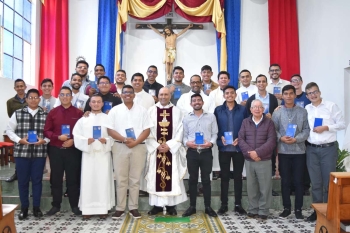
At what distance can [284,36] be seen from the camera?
26.5 ft

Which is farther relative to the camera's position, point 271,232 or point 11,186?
point 11,186

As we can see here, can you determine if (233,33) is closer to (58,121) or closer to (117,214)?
(58,121)

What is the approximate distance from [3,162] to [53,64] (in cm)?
266

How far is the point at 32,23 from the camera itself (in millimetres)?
7902

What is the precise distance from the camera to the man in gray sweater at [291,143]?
407cm

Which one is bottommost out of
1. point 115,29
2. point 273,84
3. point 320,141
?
point 320,141

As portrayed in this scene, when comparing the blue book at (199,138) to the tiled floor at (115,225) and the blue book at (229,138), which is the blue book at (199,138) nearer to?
the blue book at (229,138)

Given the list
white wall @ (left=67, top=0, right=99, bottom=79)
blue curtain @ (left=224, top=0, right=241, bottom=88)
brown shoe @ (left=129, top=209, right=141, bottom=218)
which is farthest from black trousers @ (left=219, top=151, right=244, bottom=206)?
white wall @ (left=67, top=0, right=99, bottom=79)

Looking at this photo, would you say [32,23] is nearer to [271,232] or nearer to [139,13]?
[139,13]

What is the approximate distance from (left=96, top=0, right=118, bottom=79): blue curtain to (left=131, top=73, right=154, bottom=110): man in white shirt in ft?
10.2

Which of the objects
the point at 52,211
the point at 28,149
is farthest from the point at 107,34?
the point at 52,211

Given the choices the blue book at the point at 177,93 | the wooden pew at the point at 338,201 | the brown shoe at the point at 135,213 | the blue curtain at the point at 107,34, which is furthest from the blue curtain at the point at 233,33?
the wooden pew at the point at 338,201

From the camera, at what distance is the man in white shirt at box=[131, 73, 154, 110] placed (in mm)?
4886

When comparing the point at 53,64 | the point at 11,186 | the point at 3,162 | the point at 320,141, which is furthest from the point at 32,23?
the point at 320,141
